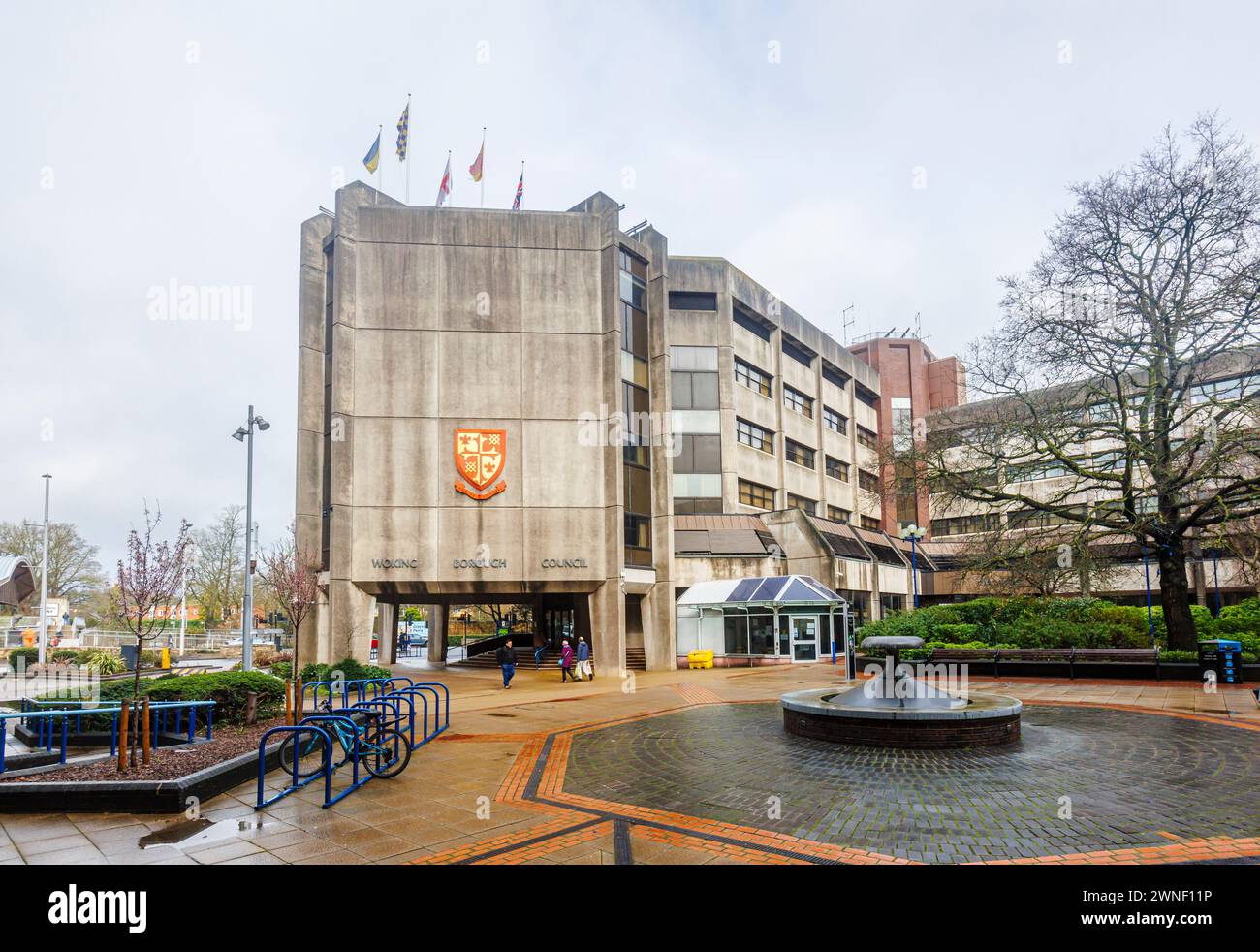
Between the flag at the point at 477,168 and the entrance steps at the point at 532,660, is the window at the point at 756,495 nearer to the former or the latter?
the entrance steps at the point at 532,660

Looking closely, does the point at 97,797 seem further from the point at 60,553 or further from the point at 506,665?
the point at 60,553

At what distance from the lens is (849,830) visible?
7059 mm

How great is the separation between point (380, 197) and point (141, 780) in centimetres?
2800

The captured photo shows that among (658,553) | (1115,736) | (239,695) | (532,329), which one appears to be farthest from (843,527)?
(239,695)

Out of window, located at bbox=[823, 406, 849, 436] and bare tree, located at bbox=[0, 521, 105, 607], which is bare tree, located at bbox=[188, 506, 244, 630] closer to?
bare tree, located at bbox=[0, 521, 105, 607]

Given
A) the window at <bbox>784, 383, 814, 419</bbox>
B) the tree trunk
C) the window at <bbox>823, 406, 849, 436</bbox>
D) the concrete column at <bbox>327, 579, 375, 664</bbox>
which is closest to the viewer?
the tree trunk

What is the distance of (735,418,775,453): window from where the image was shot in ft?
134

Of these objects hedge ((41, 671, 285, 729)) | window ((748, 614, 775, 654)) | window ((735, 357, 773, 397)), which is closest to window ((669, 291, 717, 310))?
window ((735, 357, 773, 397))

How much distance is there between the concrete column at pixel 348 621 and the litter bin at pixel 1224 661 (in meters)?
24.5

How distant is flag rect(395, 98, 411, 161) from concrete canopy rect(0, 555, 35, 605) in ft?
65.8

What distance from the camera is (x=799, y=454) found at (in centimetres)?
4681

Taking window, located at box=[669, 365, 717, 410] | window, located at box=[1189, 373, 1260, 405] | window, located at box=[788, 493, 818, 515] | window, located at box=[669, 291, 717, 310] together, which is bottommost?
window, located at box=[788, 493, 818, 515]

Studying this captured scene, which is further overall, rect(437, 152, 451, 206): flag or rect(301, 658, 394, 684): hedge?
rect(437, 152, 451, 206): flag

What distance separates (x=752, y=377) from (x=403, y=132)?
21.2 metres
